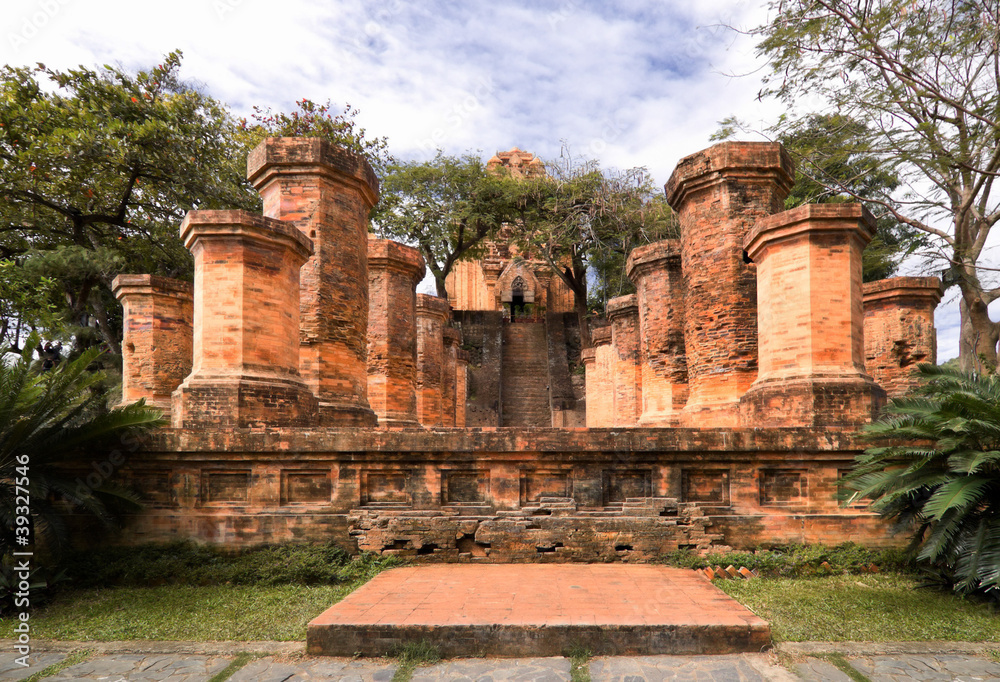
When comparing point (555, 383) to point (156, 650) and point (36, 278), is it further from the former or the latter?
point (156, 650)

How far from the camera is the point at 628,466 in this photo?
20.4ft

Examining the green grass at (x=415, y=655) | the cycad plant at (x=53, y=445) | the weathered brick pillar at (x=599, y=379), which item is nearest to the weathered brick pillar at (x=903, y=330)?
the weathered brick pillar at (x=599, y=379)

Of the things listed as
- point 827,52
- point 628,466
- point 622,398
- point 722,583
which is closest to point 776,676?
point 722,583

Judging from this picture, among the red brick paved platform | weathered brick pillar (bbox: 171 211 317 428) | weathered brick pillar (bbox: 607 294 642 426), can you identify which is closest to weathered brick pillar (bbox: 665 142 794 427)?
the red brick paved platform

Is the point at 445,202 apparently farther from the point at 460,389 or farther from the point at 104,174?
the point at 104,174

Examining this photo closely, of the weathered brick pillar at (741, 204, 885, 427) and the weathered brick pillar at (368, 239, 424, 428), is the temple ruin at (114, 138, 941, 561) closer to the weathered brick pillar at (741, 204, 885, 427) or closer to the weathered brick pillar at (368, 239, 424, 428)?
the weathered brick pillar at (741, 204, 885, 427)

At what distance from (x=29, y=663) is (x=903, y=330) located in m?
14.5

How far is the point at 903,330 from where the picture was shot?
12.6 m

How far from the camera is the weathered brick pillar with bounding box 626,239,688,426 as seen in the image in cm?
1109

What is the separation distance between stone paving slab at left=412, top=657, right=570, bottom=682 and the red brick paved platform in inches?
3.3

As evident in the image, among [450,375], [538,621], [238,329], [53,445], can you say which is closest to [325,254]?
[238,329]

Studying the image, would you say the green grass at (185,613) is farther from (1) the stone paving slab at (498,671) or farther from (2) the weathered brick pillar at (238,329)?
(2) the weathered brick pillar at (238,329)

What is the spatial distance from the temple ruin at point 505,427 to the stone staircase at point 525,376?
14572 mm

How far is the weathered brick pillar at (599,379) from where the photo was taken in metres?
17.5
